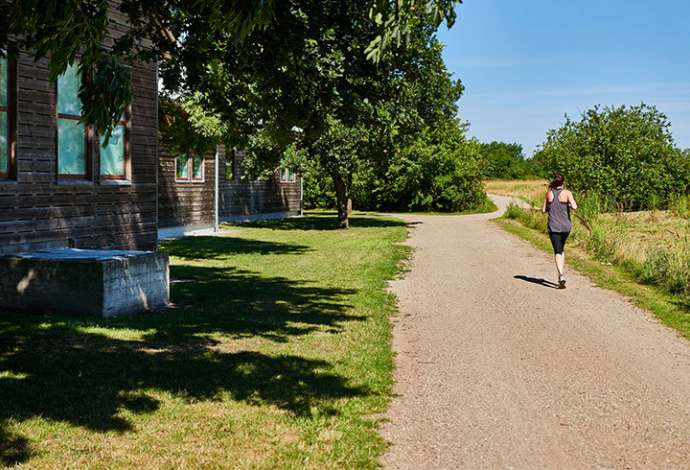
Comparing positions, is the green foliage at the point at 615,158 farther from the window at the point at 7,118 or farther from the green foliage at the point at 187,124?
the window at the point at 7,118

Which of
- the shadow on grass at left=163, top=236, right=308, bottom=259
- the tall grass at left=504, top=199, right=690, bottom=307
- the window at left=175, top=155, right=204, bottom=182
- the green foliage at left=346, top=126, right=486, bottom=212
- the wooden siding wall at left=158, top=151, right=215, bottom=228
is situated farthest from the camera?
the green foliage at left=346, top=126, right=486, bottom=212

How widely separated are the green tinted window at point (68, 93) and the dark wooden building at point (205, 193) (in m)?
8.90

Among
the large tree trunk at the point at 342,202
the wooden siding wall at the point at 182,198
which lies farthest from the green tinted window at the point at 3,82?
the large tree trunk at the point at 342,202

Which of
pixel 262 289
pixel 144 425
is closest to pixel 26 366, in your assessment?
pixel 144 425

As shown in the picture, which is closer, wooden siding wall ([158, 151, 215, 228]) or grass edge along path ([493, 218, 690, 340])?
grass edge along path ([493, 218, 690, 340])

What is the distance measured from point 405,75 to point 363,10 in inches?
580

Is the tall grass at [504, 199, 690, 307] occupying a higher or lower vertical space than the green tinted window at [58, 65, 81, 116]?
lower

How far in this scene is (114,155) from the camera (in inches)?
505

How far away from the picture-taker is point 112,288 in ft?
30.3

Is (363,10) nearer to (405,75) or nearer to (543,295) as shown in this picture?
(543,295)

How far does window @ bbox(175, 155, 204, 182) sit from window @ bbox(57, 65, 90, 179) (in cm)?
1311

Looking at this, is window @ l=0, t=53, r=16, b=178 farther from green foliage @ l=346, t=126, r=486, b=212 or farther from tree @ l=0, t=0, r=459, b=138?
green foliage @ l=346, t=126, r=486, b=212

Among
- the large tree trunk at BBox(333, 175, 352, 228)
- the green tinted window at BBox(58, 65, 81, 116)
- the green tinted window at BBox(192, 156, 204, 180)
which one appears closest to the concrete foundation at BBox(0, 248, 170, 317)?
the green tinted window at BBox(58, 65, 81, 116)

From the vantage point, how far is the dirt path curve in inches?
189
